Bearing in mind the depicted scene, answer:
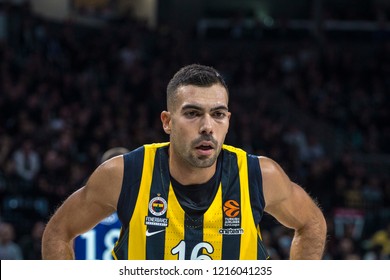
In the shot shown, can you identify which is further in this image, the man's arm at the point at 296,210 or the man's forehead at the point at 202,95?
the man's arm at the point at 296,210

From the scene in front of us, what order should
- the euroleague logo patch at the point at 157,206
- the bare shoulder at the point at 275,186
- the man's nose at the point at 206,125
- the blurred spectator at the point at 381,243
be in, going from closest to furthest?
the man's nose at the point at 206,125 < the euroleague logo patch at the point at 157,206 < the bare shoulder at the point at 275,186 < the blurred spectator at the point at 381,243

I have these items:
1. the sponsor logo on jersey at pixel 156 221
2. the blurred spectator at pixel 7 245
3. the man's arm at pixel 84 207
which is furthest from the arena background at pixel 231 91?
the sponsor logo on jersey at pixel 156 221

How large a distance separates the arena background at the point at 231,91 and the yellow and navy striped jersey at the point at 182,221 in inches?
122

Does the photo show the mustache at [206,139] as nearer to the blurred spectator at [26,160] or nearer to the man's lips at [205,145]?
the man's lips at [205,145]

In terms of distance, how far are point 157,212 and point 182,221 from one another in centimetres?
13

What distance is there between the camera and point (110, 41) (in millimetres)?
18703

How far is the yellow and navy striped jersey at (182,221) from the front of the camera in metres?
4.18

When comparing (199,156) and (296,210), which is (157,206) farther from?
(296,210)

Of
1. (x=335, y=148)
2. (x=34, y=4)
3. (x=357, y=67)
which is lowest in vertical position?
(x=335, y=148)

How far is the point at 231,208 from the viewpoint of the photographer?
14.0 ft

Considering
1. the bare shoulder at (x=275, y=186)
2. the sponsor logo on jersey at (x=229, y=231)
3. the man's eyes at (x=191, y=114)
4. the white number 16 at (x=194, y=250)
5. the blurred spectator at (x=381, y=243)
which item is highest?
the man's eyes at (x=191, y=114)

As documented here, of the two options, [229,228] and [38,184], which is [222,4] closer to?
[38,184]
